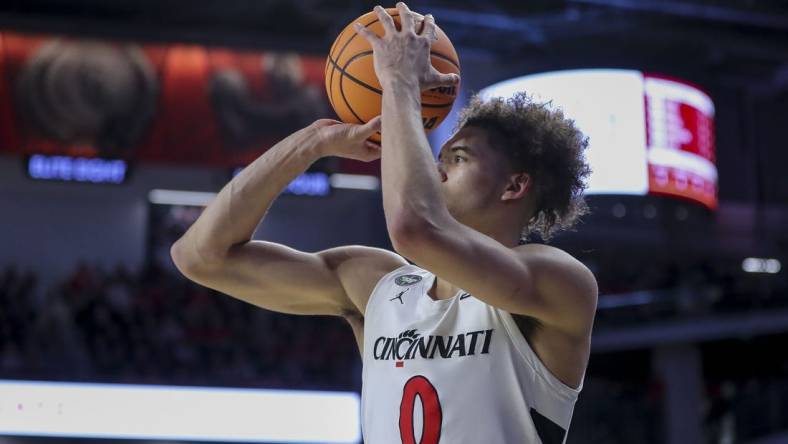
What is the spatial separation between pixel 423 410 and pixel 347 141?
661 mm

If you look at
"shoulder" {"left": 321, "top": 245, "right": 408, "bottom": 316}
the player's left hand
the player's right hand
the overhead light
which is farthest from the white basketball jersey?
the overhead light

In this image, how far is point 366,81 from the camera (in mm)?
2414

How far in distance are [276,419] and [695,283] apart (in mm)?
7835

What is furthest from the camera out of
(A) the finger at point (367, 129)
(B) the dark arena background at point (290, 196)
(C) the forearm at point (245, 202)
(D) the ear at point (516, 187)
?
(B) the dark arena background at point (290, 196)

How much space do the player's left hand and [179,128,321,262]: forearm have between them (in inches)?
14.9

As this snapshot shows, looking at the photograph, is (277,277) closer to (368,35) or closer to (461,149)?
(461,149)

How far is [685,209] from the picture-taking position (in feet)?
32.3

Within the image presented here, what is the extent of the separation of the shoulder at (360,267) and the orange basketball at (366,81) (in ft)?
1.35

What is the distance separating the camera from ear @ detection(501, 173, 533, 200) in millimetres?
2422

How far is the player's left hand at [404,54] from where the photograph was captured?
217cm

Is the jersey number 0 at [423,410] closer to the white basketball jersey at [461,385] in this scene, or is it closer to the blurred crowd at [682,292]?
the white basketball jersey at [461,385]

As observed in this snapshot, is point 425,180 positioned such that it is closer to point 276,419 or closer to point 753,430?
point 276,419

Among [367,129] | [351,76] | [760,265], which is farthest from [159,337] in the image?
[760,265]

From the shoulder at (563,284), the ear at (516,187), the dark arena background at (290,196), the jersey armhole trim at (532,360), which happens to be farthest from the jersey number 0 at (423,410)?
the dark arena background at (290,196)
